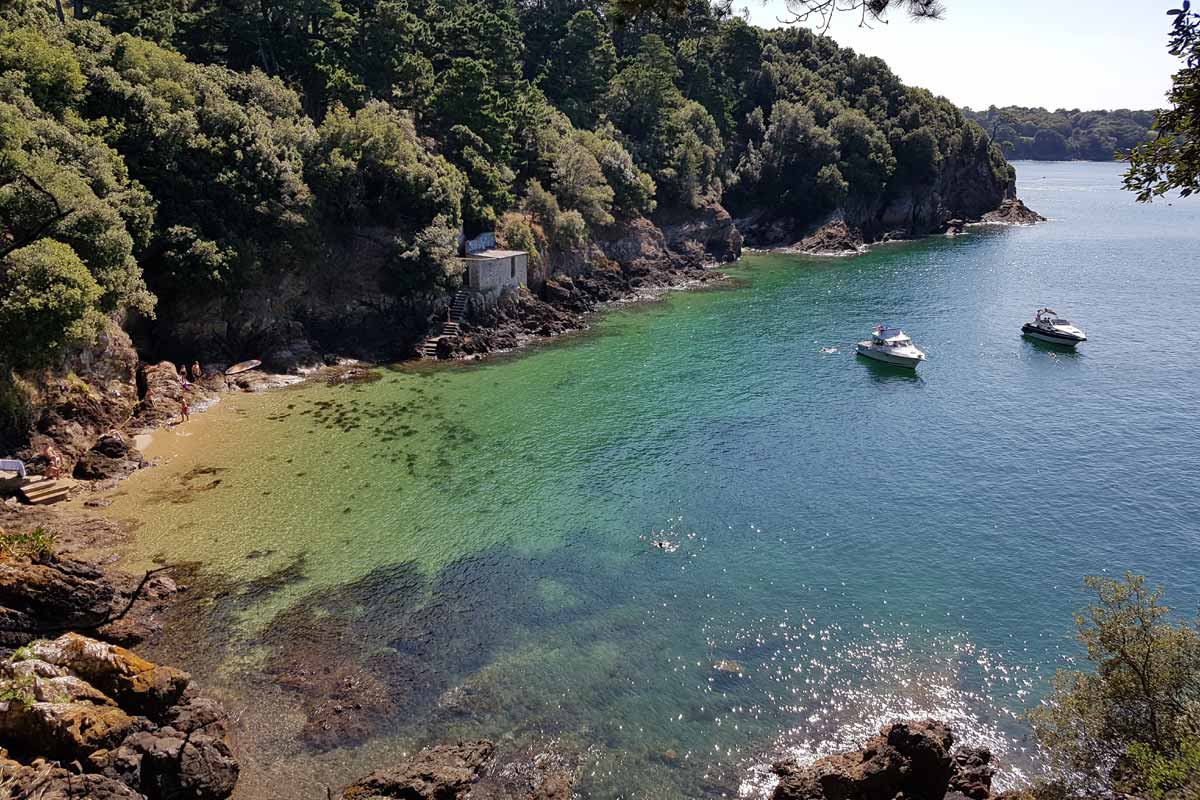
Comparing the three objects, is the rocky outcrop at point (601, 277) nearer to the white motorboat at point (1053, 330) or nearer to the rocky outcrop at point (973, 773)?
the white motorboat at point (1053, 330)

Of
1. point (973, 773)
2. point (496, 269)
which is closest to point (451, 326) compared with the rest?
point (496, 269)

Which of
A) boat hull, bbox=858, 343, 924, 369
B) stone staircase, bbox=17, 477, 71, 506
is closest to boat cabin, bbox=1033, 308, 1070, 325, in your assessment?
boat hull, bbox=858, 343, 924, 369

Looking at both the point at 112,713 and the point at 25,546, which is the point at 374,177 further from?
the point at 112,713

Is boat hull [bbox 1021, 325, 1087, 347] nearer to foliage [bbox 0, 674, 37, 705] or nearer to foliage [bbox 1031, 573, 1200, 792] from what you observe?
foliage [bbox 1031, 573, 1200, 792]

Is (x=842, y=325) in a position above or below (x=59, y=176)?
below

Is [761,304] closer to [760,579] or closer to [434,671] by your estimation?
[760,579]

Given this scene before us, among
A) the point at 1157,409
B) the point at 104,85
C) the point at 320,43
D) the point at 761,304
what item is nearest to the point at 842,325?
the point at 761,304
